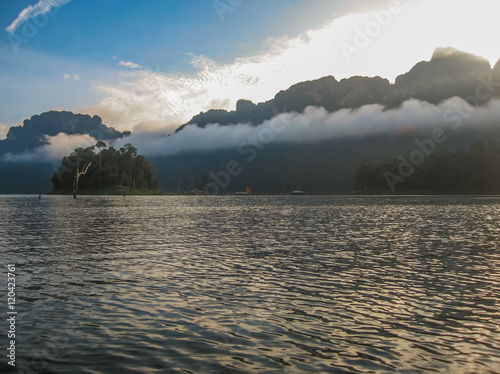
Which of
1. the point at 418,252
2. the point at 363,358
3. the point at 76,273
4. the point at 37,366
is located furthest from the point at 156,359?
the point at 418,252

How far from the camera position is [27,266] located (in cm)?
2708

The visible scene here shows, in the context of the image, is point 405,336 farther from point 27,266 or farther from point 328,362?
point 27,266

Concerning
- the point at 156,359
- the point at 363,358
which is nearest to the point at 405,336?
the point at 363,358

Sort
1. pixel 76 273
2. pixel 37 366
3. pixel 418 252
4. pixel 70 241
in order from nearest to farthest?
pixel 37 366 < pixel 76 273 < pixel 418 252 < pixel 70 241

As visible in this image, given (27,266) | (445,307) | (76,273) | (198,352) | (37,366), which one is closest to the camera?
(37,366)

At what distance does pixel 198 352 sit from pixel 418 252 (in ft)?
91.1

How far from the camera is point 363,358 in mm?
12172

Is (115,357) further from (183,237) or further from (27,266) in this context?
(183,237)

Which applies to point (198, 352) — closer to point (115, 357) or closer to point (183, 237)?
point (115, 357)

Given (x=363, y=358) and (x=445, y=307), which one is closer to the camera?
(x=363, y=358)

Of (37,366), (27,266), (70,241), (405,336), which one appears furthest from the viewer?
(70,241)

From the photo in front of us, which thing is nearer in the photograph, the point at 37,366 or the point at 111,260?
the point at 37,366

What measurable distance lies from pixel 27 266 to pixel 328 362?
2373cm

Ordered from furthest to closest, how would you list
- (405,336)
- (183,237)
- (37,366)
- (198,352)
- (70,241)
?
1. (183,237)
2. (70,241)
3. (405,336)
4. (198,352)
5. (37,366)
